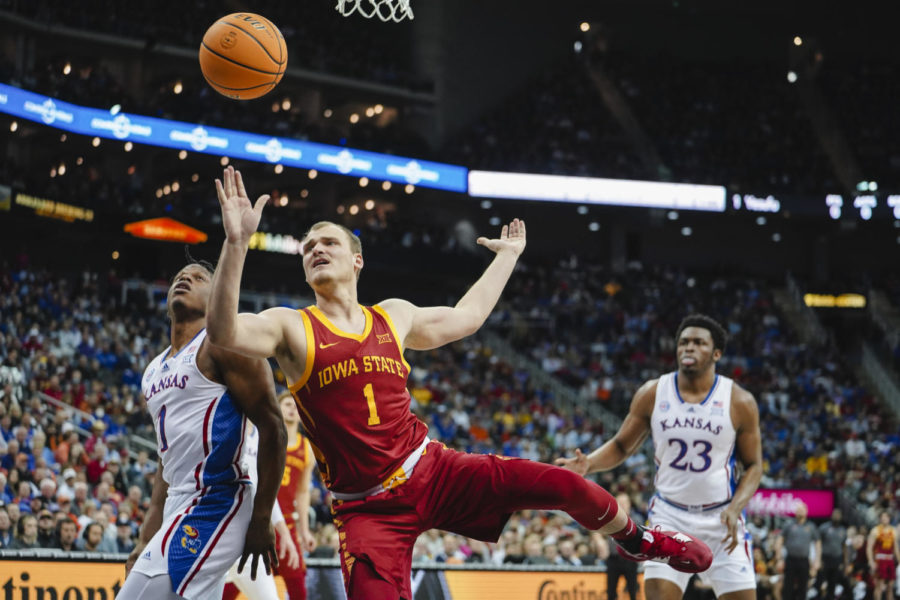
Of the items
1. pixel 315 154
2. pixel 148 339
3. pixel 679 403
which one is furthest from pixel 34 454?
pixel 315 154

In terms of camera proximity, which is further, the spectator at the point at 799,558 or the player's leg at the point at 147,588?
the spectator at the point at 799,558

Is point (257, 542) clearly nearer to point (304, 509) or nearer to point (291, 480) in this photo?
point (304, 509)

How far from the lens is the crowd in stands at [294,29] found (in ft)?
101

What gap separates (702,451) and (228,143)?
978 inches

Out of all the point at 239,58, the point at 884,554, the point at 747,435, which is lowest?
the point at 884,554


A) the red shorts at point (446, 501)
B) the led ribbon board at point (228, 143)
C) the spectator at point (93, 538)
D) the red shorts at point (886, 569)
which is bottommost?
the red shorts at point (886, 569)

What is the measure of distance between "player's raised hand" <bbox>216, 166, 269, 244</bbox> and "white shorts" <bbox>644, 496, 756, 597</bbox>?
396cm

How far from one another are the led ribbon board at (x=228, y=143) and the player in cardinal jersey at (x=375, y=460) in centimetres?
2281

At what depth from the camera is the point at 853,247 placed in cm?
4222

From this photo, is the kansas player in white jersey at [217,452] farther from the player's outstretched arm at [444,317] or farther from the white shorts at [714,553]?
the white shorts at [714,553]

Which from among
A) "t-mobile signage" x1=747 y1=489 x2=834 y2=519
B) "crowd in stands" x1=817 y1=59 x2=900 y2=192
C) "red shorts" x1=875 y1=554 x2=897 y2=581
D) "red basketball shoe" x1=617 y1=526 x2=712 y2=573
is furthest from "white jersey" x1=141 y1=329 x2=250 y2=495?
"crowd in stands" x1=817 y1=59 x2=900 y2=192

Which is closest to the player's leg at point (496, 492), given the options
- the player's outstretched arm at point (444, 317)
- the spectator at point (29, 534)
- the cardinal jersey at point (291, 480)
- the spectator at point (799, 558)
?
the player's outstretched arm at point (444, 317)

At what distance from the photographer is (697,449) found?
7582mm

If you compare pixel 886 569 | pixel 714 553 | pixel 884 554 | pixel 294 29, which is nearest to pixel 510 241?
pixel 714 553
